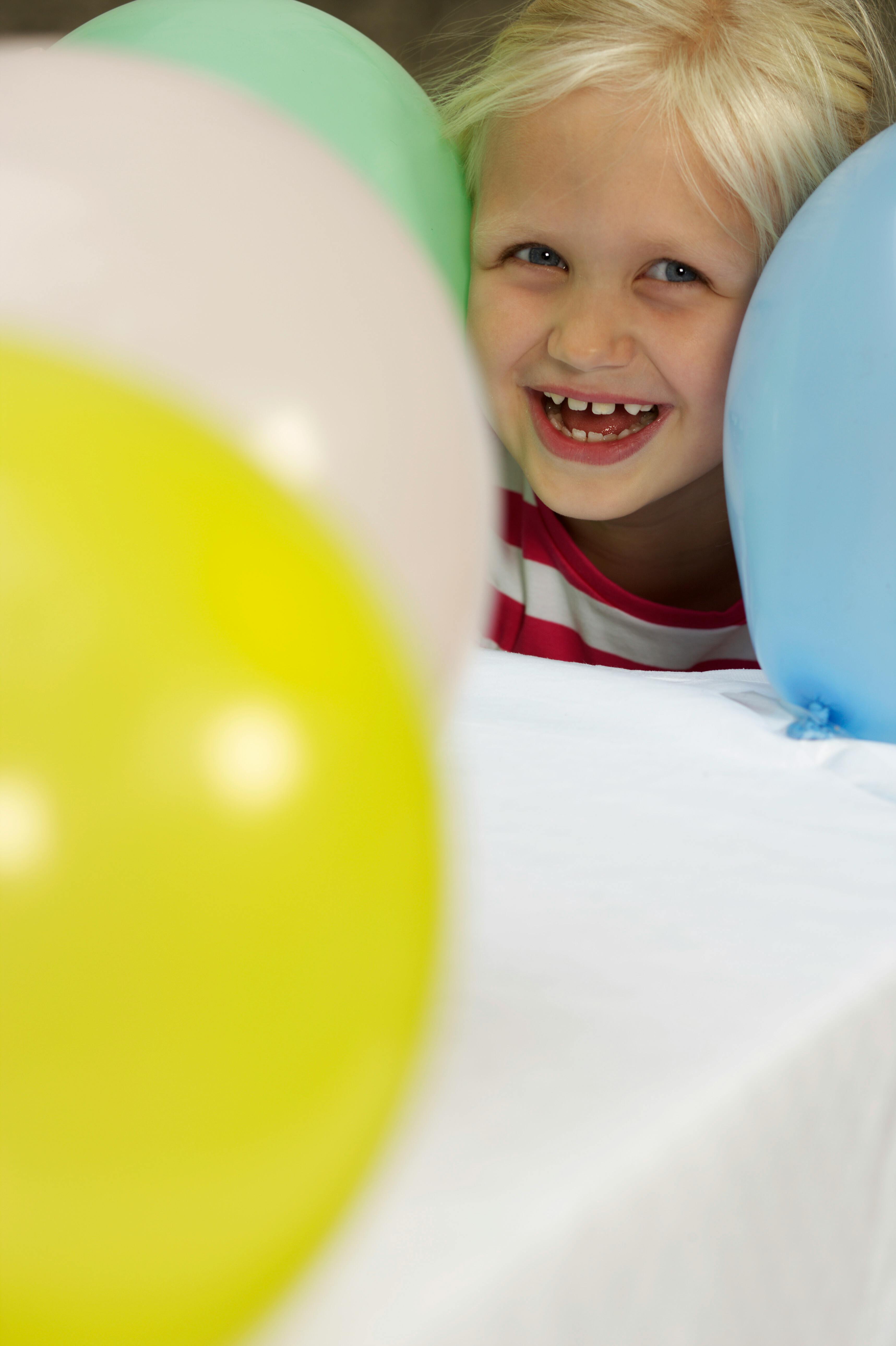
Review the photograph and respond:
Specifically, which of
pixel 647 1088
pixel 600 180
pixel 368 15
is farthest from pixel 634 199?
pixel 368 15

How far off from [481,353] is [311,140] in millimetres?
502

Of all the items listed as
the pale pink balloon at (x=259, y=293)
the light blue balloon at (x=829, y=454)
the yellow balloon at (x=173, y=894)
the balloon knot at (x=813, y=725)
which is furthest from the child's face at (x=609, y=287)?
the yellow balloon at (x=173, y=894)

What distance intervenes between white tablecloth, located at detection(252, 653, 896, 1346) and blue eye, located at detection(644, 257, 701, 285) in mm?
435

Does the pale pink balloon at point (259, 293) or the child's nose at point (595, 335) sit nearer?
the pale pink balloon at point (259, 293)

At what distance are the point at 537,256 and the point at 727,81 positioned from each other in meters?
0.18

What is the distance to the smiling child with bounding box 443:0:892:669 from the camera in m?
0.91

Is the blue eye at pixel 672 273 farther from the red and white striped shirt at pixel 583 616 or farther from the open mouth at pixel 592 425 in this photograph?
the red and white striped shirt at pixel 583 616

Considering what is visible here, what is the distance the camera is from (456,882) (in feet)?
1.02

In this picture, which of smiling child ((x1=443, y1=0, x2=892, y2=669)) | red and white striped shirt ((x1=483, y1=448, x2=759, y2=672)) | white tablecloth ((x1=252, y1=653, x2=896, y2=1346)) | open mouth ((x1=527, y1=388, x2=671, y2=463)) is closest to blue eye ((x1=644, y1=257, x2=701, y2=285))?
smiling child ((x1=443, y1=0, x2=892, y2=669))

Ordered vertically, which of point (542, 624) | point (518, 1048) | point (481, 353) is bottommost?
point (542, 624)

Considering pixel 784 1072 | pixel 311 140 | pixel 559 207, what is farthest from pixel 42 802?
pixel 559 207

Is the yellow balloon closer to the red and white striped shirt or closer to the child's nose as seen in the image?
the child's nose

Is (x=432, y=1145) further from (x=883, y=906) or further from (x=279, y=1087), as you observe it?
(x=883, y=906)

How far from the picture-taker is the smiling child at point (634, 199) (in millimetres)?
911
